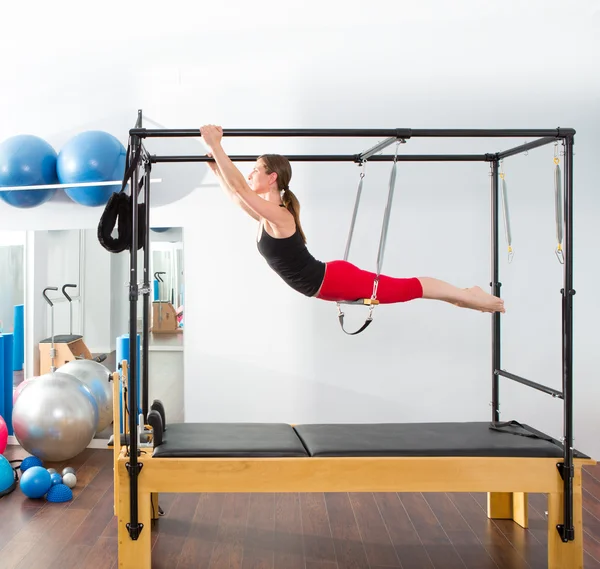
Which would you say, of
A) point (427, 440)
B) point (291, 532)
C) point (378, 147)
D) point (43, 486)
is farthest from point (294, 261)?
point (43, 486)

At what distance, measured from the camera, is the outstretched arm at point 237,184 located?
2.50 meters

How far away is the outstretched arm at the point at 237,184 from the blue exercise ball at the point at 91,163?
1.57 metres

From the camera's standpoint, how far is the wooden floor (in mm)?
2826

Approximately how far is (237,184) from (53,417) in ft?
7.04

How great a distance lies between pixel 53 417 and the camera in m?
3.82

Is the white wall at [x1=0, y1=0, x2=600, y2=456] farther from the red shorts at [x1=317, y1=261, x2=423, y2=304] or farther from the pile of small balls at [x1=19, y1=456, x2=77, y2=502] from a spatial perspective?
the red shorts at [x1=317, y1=261, x2=423, y2=304]

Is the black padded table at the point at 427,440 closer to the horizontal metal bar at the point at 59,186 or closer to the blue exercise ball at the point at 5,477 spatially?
the blue exercise ball at the point at 5,477

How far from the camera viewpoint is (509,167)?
4.44 metres

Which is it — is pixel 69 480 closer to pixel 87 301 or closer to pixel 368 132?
pixel 87 301

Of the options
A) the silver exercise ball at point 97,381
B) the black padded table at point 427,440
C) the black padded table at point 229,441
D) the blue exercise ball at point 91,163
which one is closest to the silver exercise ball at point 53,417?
the silver exercise ball at point 97,381

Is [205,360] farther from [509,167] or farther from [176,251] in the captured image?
[509,167]

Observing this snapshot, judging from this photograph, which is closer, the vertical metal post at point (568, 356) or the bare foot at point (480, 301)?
Answer: the vertical metal post at point (568, 356)

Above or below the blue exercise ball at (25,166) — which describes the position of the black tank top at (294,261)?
below

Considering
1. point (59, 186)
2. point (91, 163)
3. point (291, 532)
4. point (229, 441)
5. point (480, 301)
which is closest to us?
point (229, 441)
